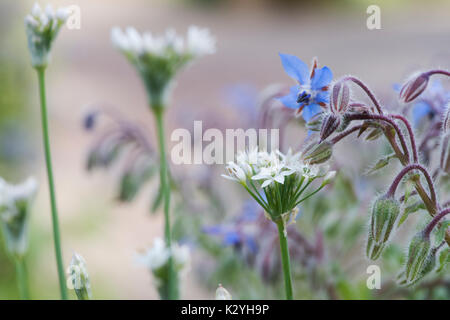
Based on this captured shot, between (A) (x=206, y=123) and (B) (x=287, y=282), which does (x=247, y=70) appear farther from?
(B) (x=287, y=282)

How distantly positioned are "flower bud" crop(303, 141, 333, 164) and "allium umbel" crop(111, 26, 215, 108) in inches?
8.2

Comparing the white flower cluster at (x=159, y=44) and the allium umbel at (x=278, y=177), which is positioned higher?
the white flower cluster at (x=159, y=44)

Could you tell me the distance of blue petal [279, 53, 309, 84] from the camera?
1.60 feet

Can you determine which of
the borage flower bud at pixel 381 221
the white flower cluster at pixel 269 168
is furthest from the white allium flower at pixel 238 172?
the borage flower bud at pixel 381 221

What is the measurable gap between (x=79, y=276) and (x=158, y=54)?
0.79 feet

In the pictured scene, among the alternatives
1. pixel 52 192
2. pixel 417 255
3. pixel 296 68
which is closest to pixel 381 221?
pixel 417 255

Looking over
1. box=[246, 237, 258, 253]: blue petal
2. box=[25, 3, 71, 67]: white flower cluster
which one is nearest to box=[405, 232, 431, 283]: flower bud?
box=[246, 237, 258, 253]: blue petal

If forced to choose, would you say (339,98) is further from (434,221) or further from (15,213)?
(15,213)

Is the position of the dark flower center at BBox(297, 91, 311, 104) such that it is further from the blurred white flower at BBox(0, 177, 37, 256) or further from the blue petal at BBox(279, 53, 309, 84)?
the blurred white flower at BBox(0, 177, 37, 256)

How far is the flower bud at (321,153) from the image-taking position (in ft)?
1.45

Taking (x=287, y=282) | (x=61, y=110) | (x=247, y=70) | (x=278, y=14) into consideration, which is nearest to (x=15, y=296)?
(x=287, y=282)

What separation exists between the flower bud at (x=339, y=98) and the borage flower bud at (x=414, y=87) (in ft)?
0.21

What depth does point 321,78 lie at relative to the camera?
1.57 feet

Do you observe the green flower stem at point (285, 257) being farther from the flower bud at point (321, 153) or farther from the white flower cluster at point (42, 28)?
the white flower cluster at point (42, 28)
